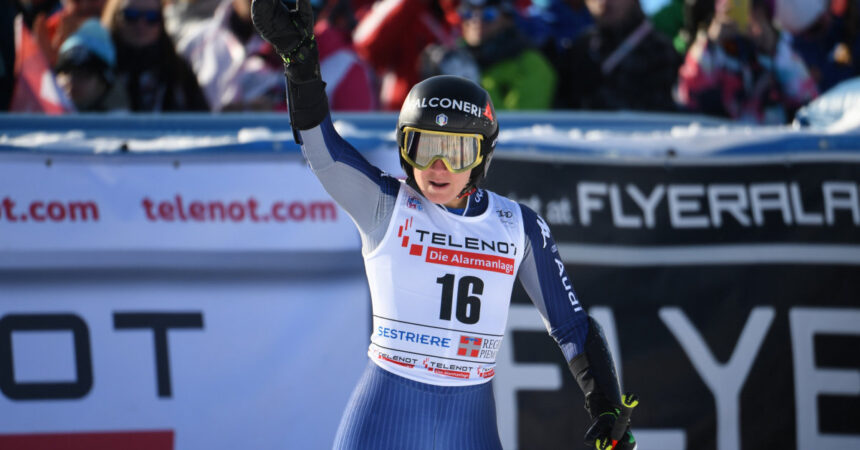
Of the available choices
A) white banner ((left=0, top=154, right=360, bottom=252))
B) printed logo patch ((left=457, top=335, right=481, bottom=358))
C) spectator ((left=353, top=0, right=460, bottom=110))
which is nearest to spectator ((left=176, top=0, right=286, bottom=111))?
spectator ((left=353, top=0, right=460, bottom=110))

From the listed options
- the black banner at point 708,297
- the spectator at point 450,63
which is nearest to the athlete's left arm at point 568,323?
the black banner at point 708,297

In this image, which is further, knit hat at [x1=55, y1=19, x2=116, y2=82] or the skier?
knit hat at [x1=55, y1=19, x2=116, y2=82]

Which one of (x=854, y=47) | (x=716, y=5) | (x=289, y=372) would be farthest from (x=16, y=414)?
(x=854, y=47)

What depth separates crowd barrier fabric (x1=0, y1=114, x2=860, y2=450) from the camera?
538cm

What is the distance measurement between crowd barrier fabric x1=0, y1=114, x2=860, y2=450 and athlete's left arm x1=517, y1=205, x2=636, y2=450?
5.58ft

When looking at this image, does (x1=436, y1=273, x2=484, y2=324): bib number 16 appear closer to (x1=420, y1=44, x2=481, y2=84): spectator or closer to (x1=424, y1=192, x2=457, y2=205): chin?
(x1=424, y1=192, x2=457, y2=205): chin

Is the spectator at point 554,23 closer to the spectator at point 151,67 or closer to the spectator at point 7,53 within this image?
the spectator at point 151,67

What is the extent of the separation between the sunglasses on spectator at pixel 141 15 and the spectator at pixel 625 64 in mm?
2872

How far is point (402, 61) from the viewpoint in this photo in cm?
736

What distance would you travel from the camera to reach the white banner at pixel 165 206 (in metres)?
5.36

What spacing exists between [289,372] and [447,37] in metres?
3.16

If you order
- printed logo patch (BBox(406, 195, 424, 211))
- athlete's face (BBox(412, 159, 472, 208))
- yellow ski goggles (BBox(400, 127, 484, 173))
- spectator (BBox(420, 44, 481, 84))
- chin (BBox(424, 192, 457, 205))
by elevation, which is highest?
spectator (BBox(420, 44, 481, 84))

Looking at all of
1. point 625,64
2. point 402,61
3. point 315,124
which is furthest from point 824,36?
point 315,124

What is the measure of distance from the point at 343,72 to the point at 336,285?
6.30ft
